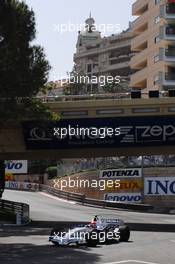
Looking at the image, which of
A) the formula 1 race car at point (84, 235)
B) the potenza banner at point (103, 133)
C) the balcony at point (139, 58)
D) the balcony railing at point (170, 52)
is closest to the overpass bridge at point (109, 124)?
the potenza banner at point (103, 133)

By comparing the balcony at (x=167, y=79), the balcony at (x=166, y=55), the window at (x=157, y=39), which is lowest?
the balcony at (x=167, y=79)

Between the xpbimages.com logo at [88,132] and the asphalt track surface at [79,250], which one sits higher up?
the xpbimages.com logo at [88,132]

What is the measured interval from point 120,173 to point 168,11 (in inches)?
1239

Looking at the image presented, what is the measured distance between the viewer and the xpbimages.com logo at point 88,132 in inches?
1357

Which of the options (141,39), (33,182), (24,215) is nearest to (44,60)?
(24,215)

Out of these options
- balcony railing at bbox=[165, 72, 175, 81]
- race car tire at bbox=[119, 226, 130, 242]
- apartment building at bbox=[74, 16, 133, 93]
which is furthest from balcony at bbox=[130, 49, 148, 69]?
race car tire at bbox=[119, 226, 130, 242]

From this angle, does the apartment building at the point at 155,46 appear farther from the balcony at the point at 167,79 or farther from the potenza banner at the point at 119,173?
the potenza banner at the point at 119,173

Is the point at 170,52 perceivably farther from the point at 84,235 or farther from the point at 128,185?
the point at 84,235

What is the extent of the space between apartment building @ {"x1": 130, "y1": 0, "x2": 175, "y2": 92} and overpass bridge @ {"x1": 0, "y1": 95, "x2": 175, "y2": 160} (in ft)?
136

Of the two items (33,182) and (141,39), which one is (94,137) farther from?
(141,39)

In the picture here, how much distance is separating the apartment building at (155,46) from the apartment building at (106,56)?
4209cm

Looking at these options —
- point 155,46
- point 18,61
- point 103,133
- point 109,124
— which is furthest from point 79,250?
point 155,46

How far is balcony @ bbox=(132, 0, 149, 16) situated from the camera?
88113 mm

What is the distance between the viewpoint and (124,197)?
55.2 meters
